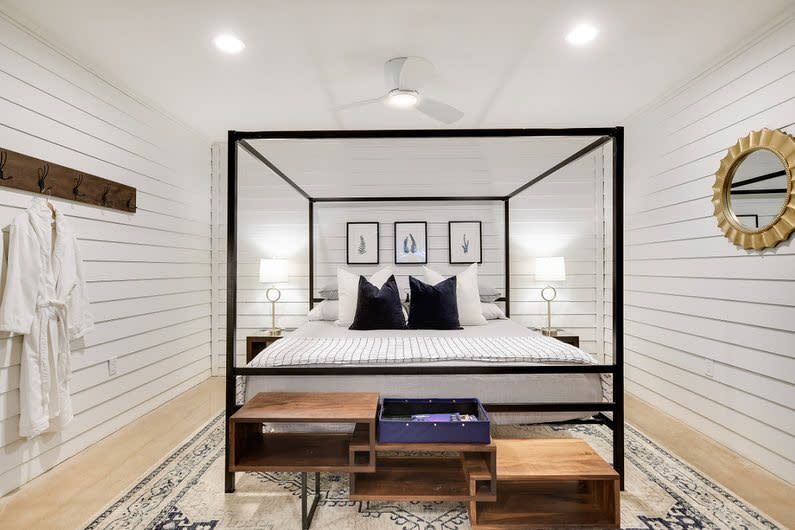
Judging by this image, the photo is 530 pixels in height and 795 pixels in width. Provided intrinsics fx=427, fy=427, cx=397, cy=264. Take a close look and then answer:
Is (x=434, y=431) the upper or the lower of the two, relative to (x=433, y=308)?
lower

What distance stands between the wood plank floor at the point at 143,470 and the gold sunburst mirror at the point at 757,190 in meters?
1.25

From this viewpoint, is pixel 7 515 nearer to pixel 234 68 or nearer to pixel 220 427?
pixel 220 427

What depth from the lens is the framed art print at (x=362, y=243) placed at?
4.27 metres

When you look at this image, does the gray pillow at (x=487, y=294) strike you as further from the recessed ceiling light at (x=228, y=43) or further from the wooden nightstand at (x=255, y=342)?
the recessed ceiling light at (x=228, y=43)

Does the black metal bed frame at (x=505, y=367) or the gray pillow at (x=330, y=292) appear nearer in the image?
the black metal bed frame at (x=505, y=367)

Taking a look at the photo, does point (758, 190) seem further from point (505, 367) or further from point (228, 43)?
point (228, 43)

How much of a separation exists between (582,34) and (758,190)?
1.34 meters

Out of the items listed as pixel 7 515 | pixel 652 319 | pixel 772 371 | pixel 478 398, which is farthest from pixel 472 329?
pixel 7 515

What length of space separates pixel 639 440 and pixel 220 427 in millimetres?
2775

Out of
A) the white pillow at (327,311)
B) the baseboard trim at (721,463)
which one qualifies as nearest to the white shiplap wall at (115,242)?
the white pillow at (327,311)

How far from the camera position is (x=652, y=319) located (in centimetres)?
345

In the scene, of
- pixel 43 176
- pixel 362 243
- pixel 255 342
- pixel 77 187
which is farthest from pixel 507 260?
pixel 43 176

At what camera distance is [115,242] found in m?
2.94

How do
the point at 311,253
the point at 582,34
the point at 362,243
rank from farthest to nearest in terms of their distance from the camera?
the point at 362,243
the point at 311,253
the point at 582,34
